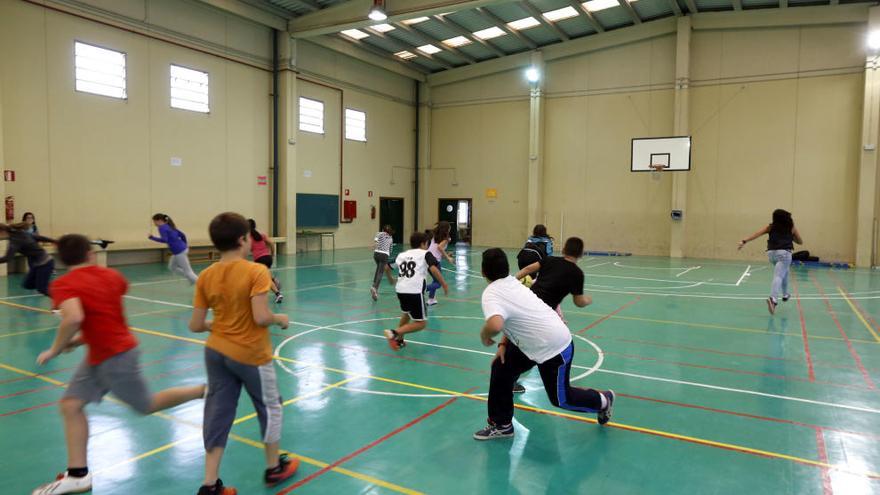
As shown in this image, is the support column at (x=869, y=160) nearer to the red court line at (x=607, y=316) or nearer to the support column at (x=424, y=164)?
the red court line at (x=607, y=316)

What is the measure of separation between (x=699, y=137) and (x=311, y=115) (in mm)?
16215

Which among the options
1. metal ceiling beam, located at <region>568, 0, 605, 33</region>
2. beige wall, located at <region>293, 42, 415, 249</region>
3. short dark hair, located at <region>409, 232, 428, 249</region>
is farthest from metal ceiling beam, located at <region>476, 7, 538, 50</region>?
short dark hair, located at <region>409, 232, 428, 249</region>

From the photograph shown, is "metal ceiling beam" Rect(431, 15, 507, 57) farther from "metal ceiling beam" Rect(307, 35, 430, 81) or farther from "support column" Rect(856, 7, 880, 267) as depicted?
"support column" Rect(856, 7, 880, 267)

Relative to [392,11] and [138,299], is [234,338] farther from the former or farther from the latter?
[392,11]

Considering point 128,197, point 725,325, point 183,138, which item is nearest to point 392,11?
point 183,138

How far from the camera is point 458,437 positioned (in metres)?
4.88

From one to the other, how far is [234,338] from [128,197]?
17.3 metres

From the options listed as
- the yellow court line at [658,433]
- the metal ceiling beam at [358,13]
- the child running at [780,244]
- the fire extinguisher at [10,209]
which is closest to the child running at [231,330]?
the yellow court line at [658,433]

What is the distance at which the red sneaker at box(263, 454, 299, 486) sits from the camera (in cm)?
396

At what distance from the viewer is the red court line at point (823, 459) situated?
4.00 m

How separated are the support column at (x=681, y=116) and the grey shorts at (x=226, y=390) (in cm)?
2327

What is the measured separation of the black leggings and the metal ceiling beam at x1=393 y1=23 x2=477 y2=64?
68.3 feet

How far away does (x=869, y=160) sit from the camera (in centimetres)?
2055

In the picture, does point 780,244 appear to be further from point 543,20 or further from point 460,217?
point 460,217
